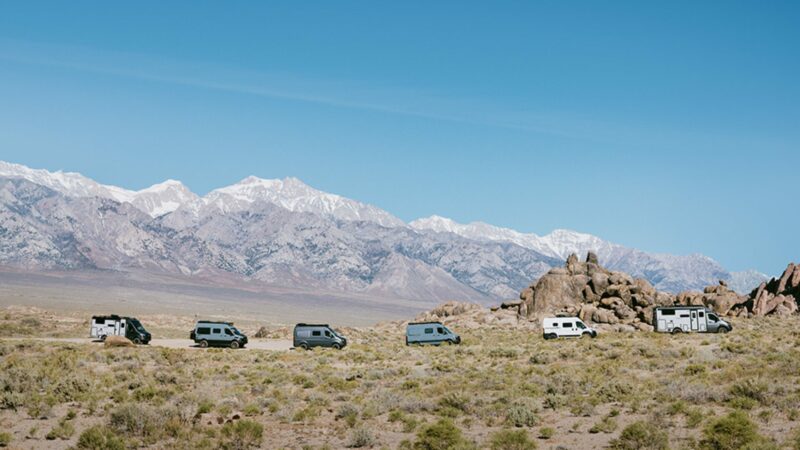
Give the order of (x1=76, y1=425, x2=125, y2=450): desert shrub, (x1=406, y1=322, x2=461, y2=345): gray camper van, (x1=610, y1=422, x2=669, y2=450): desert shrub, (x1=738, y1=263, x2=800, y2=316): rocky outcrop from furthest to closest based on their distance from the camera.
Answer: (x1=738, y1=263, x2=800, y2=316): rocky outcrop → (x1=406, y1=322, x2=461, y2=345): gray camper van → (x1=76, y1=425, x2=125, y2=450): desert shrub → (x1=610, y1=422, x2=669, y2=450): desert shrub

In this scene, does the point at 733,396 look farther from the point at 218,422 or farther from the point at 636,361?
the point at 218,422

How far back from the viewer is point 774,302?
82625 mm

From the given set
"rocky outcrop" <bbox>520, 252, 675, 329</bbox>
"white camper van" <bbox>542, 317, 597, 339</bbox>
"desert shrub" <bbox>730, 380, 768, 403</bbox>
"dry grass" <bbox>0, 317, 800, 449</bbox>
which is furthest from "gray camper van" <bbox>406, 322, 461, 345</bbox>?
"desert shrub" <bbox>730, 380, 768, 403</bbox>

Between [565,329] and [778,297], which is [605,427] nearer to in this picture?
[565,329]

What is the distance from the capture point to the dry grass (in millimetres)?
20781

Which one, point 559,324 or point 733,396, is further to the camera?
point 559,324

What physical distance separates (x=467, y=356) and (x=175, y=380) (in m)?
18.7

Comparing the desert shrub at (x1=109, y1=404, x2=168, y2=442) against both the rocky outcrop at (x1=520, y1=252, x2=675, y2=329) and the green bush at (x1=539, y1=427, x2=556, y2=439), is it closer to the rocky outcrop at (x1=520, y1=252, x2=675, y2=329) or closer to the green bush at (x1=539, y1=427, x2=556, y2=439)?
the green bush at (x1=539, y1=427, x2=556, y2=439)

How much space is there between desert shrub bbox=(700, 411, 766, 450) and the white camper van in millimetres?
39482

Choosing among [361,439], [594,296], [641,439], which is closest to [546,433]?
[641,439]

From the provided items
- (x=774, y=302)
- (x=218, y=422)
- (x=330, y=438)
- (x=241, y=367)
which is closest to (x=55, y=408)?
(x=218, y=422)

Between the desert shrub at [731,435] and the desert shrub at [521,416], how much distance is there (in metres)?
→ 5.15

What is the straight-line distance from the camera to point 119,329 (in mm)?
58531

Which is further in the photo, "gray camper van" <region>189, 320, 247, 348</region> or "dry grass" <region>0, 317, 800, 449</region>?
"gray camper van" <region>189, 320, 247, 348</region>
